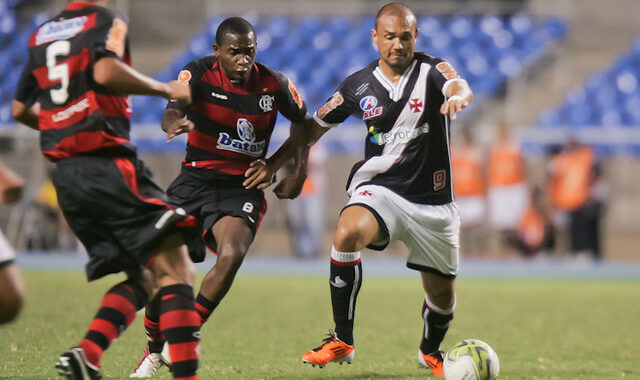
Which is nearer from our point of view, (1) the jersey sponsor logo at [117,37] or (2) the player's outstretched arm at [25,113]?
(1) the jersey sponsor logo at [117,37]

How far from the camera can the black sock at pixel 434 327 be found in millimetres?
5379

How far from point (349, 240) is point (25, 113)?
6.20 ft

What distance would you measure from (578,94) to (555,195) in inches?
169

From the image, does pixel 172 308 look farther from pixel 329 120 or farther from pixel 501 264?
pixel 501 264

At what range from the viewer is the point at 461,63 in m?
18.4

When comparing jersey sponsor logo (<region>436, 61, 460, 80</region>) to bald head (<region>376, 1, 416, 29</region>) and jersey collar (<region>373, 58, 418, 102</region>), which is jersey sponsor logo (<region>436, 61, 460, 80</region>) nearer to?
jersey collar (<region>373, 58, 418, 102</region>)

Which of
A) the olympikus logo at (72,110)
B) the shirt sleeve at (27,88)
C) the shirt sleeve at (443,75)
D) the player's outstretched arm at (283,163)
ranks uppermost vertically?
the shirt sleeve at (443,75)

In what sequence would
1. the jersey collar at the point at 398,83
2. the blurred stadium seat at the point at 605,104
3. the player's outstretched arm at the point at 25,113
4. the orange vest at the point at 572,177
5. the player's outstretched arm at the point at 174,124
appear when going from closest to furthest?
the player's outstretched arm at the point at 25,113, the player's outstretched arm at the point at 174,124, the jersey collar at the point at 398,83, the orange vest at the point at 572,177, the blurred stadium seat at the point at 605,104

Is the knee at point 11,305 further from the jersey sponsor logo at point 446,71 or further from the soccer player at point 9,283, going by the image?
the jersey sponsor logo at point 446,71

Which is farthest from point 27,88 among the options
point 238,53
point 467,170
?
point 467,170

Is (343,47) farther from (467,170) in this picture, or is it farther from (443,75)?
(443,75)

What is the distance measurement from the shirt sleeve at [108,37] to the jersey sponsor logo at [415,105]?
6.56 feet

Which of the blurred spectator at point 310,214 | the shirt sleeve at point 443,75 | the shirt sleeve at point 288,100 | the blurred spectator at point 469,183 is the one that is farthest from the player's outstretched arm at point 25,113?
the blurred spectator at point 469,183

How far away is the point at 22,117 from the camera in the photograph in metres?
4.29
